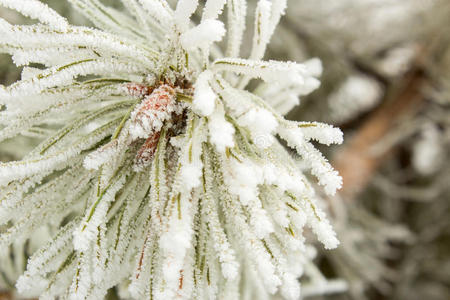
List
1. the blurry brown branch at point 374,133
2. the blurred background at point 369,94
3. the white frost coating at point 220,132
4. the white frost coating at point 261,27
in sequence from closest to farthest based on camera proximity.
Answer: the white frost coating at point 220,132, the white frost coating at point 261,27, the blurred background at point 369,94, the blurry brown branch at point 374,133

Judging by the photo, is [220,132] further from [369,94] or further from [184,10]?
[369,94]

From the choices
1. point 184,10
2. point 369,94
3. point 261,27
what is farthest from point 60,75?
point 369,94

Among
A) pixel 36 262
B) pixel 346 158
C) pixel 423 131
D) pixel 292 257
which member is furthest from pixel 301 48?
pixel 36 262

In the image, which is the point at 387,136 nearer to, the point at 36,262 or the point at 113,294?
the point at 113,294

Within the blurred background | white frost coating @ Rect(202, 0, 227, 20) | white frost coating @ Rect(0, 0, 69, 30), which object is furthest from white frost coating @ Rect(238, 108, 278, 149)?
the blurred background

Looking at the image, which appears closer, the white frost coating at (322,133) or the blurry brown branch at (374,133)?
the white frost coating at (322,133)

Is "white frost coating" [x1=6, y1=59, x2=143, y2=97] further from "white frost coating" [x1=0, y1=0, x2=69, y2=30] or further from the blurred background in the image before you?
the blurred background

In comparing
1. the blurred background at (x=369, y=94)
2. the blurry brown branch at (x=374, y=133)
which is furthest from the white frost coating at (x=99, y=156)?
the blurry brown branch at (x=374, y=133)

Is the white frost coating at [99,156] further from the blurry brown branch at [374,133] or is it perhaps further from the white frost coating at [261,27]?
the blurry brown branch at [374,133]

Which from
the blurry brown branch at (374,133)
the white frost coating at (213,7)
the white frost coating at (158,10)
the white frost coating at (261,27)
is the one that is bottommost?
the white frost coating at (213,7)
